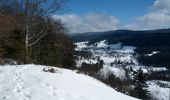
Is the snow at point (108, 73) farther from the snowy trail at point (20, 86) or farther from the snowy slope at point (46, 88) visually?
the snowy slope at point (46, 88)

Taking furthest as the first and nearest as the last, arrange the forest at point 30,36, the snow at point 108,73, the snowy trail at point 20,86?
the snow at point 108,73
the forest at point 30,36
the snowy trail at point 20,86

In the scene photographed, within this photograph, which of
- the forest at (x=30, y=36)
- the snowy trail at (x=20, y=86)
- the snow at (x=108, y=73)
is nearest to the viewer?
the snowy trail at (x=20, y=86)

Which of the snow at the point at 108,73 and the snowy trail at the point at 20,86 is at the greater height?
the snowy trail at the point at 20,86

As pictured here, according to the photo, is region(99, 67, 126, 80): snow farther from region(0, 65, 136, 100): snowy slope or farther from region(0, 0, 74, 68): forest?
region(0, 65, 136, 100): snowy slope

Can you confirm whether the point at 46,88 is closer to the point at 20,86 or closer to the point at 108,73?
the point at 20,86

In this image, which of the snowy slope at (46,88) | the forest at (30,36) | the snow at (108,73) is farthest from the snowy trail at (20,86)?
the snow at (108,73)

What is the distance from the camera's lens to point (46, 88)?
15.9 m

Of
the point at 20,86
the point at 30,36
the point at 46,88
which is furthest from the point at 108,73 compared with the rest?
the point at 46,88

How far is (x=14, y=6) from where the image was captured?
32.6 meters

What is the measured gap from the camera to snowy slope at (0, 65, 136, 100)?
1498cm

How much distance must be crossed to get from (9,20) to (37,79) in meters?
18.6

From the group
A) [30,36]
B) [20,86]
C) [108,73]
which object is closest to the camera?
[20,86]

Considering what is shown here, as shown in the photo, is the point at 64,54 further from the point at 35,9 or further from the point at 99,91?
the point at 99,91

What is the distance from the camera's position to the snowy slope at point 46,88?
49.2ft
